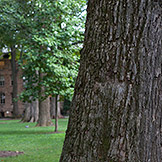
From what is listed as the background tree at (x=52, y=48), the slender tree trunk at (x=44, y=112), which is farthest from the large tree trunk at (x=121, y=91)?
the slender tree trunk at (x=44, y=112)

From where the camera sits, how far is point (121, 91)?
9.88 ft

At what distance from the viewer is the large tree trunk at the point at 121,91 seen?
2.96 metres

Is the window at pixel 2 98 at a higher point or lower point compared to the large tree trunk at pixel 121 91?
higher

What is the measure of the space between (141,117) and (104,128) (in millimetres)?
328

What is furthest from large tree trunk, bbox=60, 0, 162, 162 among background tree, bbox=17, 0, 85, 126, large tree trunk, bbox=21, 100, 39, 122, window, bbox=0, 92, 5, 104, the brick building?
window, bbox=0, 92, 5, 104

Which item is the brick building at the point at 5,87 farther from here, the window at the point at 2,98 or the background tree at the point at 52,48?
the background tree at the point at 52,48

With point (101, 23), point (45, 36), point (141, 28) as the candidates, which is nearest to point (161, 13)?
point (141, 28)

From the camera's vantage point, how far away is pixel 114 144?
2.95 meters

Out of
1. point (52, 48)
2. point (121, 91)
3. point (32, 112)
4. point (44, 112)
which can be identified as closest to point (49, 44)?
point (52, 48)

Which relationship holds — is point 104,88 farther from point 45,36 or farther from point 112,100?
point 45,36

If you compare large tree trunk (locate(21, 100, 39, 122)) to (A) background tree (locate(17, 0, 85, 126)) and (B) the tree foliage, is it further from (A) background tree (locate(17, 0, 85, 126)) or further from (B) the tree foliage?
(A) background tree (locate(17, 0, 85, 126))

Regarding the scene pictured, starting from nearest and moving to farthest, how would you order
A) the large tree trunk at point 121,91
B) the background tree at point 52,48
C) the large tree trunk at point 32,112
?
the large tree trunk at point 121,91
the background tree at point 52,48
the large tree trunk at point 32,112

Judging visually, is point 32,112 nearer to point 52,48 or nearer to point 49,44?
point 52,48

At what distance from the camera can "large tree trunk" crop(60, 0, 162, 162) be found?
2.96 m
